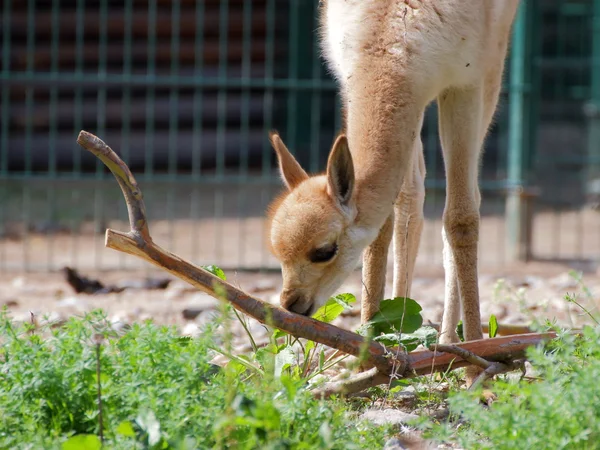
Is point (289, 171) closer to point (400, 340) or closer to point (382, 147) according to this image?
point (382, 147)

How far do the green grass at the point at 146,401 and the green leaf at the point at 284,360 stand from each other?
0.49 m

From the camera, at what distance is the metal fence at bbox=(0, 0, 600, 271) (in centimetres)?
1090

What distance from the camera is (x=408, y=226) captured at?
18.6ft

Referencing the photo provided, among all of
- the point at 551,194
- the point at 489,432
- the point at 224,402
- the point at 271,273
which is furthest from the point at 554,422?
the point at 551,194

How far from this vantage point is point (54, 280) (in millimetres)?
9742

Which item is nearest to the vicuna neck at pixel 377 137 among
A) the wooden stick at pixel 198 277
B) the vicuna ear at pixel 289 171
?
the vicuna ear at pixel 289 171

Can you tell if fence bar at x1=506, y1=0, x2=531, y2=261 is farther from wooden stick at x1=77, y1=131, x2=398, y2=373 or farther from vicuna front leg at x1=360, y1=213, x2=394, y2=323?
wooden stick at x1=77, y1=131, x2=398, y2=373

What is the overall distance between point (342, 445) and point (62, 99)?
13082mm

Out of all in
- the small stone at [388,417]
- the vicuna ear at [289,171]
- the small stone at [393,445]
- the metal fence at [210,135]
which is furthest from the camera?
the metal fence at [210,135]

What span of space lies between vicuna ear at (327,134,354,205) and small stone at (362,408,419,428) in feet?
3.29

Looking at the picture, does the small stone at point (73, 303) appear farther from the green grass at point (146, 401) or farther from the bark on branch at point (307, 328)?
the green grass at point (146, 401)

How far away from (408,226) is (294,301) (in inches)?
55.9

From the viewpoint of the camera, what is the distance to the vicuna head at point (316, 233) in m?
4.43

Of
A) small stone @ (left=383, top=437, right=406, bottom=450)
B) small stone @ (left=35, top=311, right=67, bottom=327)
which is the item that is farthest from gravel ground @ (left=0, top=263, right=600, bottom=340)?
small stone @ (left=383, top=437, right=406, bottom=450)
